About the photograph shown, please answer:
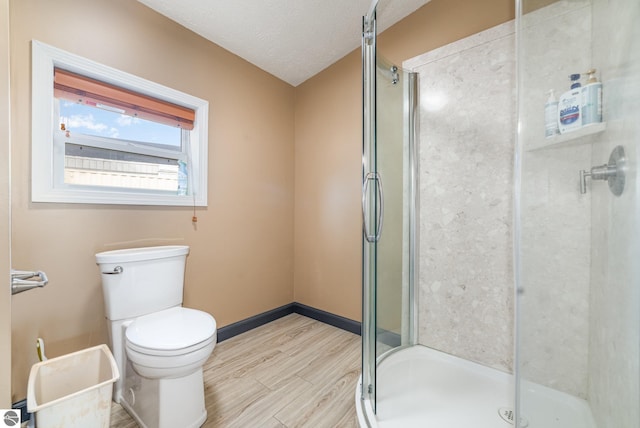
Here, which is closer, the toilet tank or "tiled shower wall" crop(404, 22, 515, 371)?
the toilet tank

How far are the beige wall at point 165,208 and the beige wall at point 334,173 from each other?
14cm

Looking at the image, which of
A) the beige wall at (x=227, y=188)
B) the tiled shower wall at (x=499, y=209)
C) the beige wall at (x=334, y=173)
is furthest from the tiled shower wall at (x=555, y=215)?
the beige wall at (x=334, y=173)

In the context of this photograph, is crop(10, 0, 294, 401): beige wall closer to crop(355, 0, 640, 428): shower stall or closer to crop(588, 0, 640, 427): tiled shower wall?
crop(355, 0, 640, 428): shower stall

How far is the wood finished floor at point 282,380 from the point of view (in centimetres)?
123

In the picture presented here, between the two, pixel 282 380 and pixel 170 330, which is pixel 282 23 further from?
pixel 282 380

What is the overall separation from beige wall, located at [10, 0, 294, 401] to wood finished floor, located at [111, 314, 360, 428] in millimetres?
335

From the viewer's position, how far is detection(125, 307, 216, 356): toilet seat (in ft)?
3.41

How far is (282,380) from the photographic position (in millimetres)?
1498

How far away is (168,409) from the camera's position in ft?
3.62

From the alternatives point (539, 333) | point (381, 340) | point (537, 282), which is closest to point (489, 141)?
point (537, 282)

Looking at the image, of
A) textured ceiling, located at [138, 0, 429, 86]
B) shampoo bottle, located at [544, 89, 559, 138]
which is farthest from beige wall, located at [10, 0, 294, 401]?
shampoo bottle, located at [544, 89, 559, 138]

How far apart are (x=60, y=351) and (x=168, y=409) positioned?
2.21 ft

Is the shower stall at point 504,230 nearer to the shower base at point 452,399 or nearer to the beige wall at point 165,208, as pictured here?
the shower base at point 452,399

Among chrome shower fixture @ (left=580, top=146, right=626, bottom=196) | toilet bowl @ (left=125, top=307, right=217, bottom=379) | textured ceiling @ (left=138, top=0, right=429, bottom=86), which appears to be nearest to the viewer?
chrome shower fixture @ (left=580, top=146, right=626, bottom=196)
